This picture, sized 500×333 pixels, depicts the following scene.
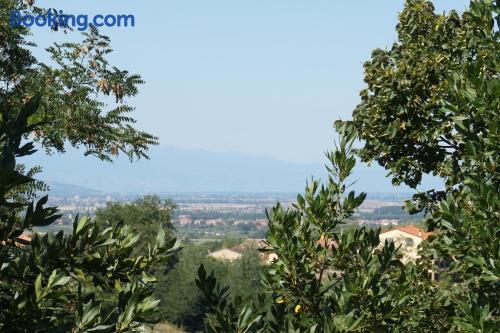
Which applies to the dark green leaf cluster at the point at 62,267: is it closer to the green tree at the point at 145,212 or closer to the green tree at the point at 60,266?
the green tree at the point at 60,266

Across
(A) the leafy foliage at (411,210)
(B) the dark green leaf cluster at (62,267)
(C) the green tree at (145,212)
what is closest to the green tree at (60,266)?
(B) the dark green leaf cluster at (62,267)

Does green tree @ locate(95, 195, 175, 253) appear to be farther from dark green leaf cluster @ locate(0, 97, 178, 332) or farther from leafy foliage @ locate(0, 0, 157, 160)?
dark green leaf cluster @ locate(0, 97, 178, 332)

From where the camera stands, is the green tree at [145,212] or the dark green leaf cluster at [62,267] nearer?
the dark green leaf cluster at [62,267]

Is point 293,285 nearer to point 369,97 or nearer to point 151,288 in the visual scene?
point 151,288

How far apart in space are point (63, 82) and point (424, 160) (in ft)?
21.3

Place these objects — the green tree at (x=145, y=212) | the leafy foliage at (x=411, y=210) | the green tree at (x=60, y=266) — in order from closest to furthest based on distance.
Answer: the green tree at (x=60, y=266) → the leafy foliage at (x=411, y=210) → the green tree at (x=145, y=212)

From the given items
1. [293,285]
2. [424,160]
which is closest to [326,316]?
[293,285]

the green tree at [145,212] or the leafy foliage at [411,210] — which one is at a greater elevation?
the leafy foliage at [411,210]

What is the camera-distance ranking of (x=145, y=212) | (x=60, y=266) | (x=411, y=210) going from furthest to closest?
(x=145, y=212)
(x=411, y=210)
(x=60, y=266)

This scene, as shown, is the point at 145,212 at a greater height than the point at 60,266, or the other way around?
the point at 60,266

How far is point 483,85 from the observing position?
6.85m

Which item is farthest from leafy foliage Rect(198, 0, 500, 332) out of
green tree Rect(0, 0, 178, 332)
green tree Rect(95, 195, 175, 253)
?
green tree Rect(95, 195, 175, 253)

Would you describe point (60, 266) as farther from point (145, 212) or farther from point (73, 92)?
point (145, 212)

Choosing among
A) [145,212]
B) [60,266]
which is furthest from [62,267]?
[145,212]
